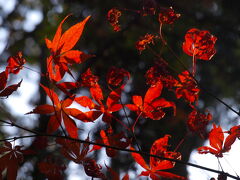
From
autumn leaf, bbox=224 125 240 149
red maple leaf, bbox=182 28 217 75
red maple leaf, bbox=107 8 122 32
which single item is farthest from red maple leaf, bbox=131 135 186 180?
red maple leaf, bbox=107 8 122 32

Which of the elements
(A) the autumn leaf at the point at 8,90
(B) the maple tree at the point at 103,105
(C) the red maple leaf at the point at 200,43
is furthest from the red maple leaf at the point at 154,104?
(A) the autumn leaf at the point at 8,90

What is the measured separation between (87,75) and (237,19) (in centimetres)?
244

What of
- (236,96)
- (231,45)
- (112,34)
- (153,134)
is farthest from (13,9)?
(236,96)

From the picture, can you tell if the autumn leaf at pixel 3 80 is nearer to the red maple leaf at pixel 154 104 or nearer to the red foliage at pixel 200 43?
the red maple leaf at pixel 154 104

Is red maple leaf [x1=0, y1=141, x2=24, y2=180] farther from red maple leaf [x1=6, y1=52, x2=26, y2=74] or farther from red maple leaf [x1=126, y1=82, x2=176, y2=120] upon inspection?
red maple leaf [x1=126, y1=82, x2=176, y2=120]

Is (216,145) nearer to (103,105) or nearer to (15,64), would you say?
(103,105)

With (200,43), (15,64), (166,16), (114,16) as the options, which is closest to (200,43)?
(200,43)

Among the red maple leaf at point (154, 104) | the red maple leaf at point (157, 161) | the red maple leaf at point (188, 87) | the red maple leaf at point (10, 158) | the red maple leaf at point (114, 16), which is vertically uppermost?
the red maple leaf at point (114, 16)

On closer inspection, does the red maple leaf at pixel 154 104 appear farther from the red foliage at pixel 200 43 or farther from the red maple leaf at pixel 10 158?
the red maple leaf at pixel 10 158

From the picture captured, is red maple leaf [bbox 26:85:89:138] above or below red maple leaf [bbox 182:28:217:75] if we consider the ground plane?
below

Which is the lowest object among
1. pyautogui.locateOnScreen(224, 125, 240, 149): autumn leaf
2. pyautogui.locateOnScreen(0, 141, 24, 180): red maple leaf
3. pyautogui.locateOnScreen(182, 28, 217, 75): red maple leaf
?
pyautogui.locateOnScreen(0, 141, 24, 180): red maple leaf

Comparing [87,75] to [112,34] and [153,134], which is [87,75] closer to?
[153,134]

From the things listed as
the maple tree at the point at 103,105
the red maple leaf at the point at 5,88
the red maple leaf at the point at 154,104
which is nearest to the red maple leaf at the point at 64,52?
the maple tree at the point at 103,105

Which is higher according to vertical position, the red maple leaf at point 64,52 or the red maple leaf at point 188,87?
the red maple leaf at point 64,52
